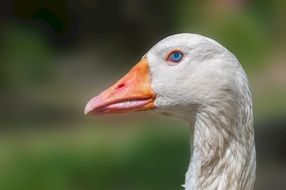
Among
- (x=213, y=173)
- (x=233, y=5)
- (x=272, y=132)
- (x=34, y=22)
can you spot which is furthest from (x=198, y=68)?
(x=34, y=22)

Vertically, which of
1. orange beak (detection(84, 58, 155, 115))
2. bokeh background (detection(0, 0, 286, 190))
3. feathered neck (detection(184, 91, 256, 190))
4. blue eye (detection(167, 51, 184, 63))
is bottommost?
feathered neck (detection(184, 91, 256, 190))

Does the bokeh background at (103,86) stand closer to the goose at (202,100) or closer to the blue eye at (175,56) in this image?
the goose at (202,100)

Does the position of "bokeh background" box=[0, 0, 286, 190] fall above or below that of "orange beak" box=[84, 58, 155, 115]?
above

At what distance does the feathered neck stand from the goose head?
36mm

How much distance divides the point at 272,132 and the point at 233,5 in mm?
1376

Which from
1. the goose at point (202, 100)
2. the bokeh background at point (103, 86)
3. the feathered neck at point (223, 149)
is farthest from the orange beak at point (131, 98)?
the bokeh background at point (103, 86)

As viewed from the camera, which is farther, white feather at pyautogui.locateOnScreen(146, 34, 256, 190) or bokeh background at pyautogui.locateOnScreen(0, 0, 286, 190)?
bokeh background at pyautogui.locateOnScreen(0, 0, 286, 190)

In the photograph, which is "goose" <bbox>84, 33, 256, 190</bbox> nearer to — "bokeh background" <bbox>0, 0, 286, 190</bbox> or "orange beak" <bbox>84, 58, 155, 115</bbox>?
"orange beak" <bbox>84, 58, 155, 115</bbox>

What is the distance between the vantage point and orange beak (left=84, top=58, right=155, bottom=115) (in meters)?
2.59

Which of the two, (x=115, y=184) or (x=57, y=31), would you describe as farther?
(x=57, y=31)

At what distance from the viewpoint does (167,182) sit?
664 cm

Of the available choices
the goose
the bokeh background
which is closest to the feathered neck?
the goose

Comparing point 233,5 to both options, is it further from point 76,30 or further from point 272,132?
point 76,30

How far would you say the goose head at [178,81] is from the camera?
98.4 inches
